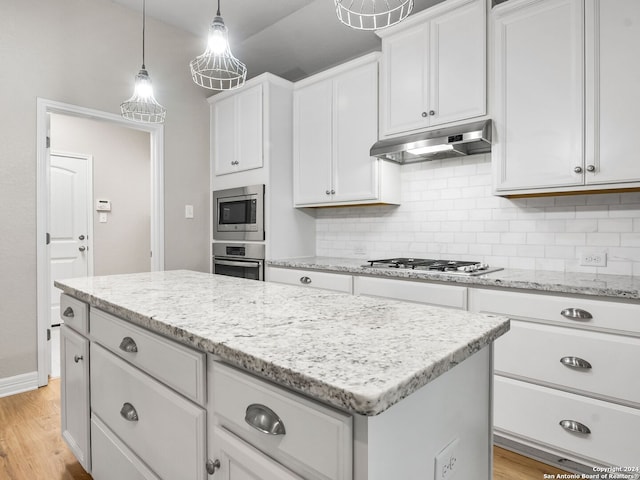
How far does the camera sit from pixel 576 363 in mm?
1740

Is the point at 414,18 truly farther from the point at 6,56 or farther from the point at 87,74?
the point at 6,56

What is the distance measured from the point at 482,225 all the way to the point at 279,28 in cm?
246

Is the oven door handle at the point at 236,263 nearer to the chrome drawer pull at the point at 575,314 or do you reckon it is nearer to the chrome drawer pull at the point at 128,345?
the chrome drawer pull at the point at 128,345

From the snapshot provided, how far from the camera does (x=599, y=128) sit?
1941 millimetres

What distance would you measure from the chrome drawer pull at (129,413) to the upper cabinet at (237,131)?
2440 millimetres

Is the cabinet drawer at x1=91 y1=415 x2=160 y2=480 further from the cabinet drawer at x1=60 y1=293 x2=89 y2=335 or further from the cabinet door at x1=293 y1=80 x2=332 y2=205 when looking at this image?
the cabinet door at x1=293 y1=80 x2=332 y2=205

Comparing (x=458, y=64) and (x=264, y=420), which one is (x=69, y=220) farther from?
(x=264, y=420)

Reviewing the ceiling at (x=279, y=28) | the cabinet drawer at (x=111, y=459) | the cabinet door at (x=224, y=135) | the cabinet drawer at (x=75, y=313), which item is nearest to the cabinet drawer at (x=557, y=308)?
the cabinet drawer at (x=111, y=459)

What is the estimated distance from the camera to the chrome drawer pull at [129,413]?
4.03ft

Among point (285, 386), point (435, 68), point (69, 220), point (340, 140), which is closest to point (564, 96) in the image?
point (435, 68)

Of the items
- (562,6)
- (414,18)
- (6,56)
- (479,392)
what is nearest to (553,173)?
(562,6)

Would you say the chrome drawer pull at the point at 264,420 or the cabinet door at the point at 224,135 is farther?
the cabinet door at the point at 224,135

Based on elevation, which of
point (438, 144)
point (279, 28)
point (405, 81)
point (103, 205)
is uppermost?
point (279, 28)

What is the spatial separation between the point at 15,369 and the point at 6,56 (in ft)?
7.36
